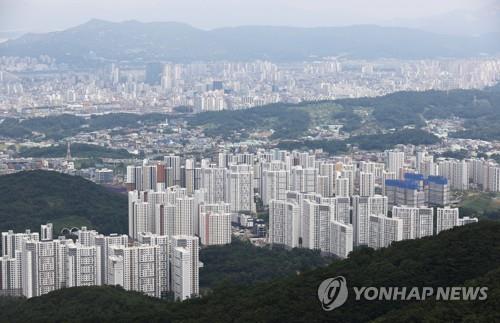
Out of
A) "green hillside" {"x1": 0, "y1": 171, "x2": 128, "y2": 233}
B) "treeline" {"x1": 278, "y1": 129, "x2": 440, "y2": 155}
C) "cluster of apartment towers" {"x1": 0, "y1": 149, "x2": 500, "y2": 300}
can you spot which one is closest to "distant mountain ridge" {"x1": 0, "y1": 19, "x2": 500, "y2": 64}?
"treeline" {"x1": 278, "y1": 129, "x2": 440, "y2": 155}

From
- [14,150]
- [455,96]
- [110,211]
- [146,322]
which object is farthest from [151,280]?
[455,96]

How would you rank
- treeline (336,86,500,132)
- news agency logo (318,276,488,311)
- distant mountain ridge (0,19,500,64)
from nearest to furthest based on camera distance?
news agency logo (318,276,488,311) < treeline (336,86,500,132) < distant mountain ridge (0,19,500,64)

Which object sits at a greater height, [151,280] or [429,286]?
[429,286]

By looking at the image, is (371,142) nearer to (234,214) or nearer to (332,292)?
(234,214)

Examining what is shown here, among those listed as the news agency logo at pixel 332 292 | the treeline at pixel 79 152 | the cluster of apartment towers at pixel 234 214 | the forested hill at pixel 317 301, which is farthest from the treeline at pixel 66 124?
the news agency logo at pixel 332 292

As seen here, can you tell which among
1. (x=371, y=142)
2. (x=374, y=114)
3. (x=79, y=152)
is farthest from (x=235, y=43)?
(x=79, y=152)

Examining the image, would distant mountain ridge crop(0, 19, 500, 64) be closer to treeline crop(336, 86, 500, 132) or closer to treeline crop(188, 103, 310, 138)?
treeline crop(336, 86, 500, 132)

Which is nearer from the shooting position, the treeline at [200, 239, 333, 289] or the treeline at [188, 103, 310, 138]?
the treeline at [200, 239, 333, 289]

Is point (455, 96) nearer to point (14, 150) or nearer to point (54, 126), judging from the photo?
point (54, 126)
